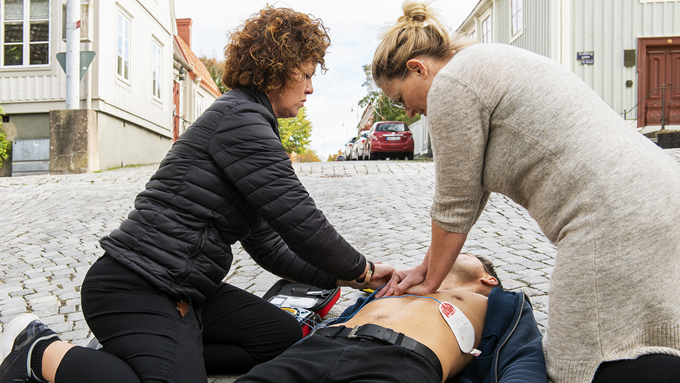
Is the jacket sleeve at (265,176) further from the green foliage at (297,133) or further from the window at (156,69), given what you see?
the green foliage at (297,133)

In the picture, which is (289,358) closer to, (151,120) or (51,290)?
(51,290)

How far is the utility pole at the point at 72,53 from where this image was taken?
41.0 feet

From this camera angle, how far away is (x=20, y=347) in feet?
7.57

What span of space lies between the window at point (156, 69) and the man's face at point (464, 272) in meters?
17.2

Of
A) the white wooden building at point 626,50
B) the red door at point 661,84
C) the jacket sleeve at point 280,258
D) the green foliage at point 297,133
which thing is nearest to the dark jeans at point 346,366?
the jacket sleeve at point 280,258

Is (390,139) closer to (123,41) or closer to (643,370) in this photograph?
(123,41)

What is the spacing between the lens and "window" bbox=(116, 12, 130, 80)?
15348 millimetres

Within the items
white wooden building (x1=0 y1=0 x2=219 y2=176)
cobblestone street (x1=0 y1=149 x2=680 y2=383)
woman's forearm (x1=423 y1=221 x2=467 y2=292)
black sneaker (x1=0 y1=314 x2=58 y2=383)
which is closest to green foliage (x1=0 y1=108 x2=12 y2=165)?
white wooden building (x1=0 y1=0 x2=219 y2=176)

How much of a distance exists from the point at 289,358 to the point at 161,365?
531 millimetres

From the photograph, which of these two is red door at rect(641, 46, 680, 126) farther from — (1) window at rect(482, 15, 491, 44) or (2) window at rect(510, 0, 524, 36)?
(1) window at rect(482, 15, 491, 44)

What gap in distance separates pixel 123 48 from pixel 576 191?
635 inches

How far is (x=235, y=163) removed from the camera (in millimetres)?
2393

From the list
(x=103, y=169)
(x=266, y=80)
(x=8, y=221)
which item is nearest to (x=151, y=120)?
(x=103, y=169)

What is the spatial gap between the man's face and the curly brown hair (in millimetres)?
1598
